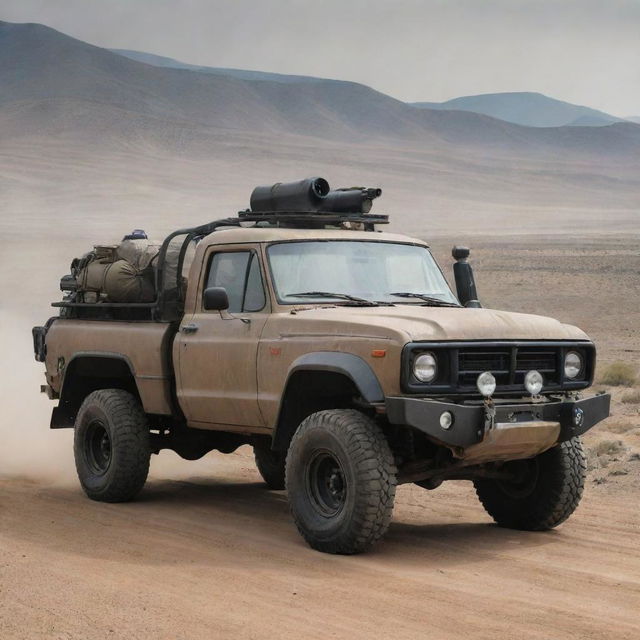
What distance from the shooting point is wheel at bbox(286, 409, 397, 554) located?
7961 millimetres

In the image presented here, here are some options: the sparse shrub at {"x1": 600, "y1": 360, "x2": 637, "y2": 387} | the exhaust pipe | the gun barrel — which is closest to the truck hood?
the exhaust pipe

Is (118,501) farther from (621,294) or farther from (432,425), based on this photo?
(621,294)

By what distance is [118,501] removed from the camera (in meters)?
10.4

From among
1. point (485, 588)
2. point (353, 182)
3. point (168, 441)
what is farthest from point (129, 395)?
point (353, 182)

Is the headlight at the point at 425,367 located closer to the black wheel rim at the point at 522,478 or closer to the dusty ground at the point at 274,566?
the dusty ground at the point at 274,566

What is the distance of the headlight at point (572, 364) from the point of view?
28.6ft

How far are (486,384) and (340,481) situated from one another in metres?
1.14

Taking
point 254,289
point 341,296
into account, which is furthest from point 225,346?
point 341,296

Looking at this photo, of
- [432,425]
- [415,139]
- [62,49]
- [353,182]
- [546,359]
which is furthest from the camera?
[62,49]

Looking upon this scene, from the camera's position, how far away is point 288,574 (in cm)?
761

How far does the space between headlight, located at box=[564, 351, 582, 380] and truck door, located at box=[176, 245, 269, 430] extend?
2.05m

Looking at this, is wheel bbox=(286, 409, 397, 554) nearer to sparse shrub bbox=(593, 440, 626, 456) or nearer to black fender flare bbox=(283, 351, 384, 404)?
black fender flare bbox=(283, 351, 384, 404)

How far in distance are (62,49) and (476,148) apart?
2102 inches

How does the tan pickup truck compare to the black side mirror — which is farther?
the black side mirror
